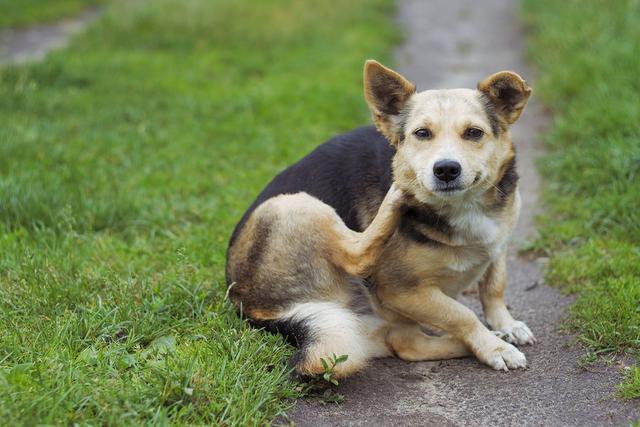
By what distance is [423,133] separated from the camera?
12.3 ft

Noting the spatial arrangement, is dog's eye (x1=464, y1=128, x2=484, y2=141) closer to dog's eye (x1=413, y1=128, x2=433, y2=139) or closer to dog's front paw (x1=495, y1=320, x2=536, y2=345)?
dog's eye (x1=413, y1=128, x2=433, y2=139)

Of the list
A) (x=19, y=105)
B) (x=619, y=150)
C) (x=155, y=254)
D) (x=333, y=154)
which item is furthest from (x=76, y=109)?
(x=619, y=150)

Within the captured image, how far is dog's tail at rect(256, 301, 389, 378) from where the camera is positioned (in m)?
3.43

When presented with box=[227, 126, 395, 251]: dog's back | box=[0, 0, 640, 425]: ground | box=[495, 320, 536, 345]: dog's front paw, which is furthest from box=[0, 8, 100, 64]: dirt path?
box=[495, 320, 536, 345]: dog's front paw

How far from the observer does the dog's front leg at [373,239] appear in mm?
3730

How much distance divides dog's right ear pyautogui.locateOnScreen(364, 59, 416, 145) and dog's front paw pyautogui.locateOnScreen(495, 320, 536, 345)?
1197mm

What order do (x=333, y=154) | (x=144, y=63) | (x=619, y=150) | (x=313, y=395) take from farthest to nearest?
(x=144, y=63), (x=619, y=150), (x=333, y=154), (x=313, y=395)

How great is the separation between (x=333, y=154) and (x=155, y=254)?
1.57 metres

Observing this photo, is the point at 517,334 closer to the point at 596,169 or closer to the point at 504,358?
the point at 504,358

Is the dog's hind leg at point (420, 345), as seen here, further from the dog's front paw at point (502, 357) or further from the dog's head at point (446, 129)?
the dog's head at point (446, 129)

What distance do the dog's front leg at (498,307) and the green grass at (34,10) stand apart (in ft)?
37.8

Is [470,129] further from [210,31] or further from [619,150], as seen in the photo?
[210,31]

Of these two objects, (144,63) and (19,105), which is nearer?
(19,105)

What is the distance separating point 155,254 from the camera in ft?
16.5
